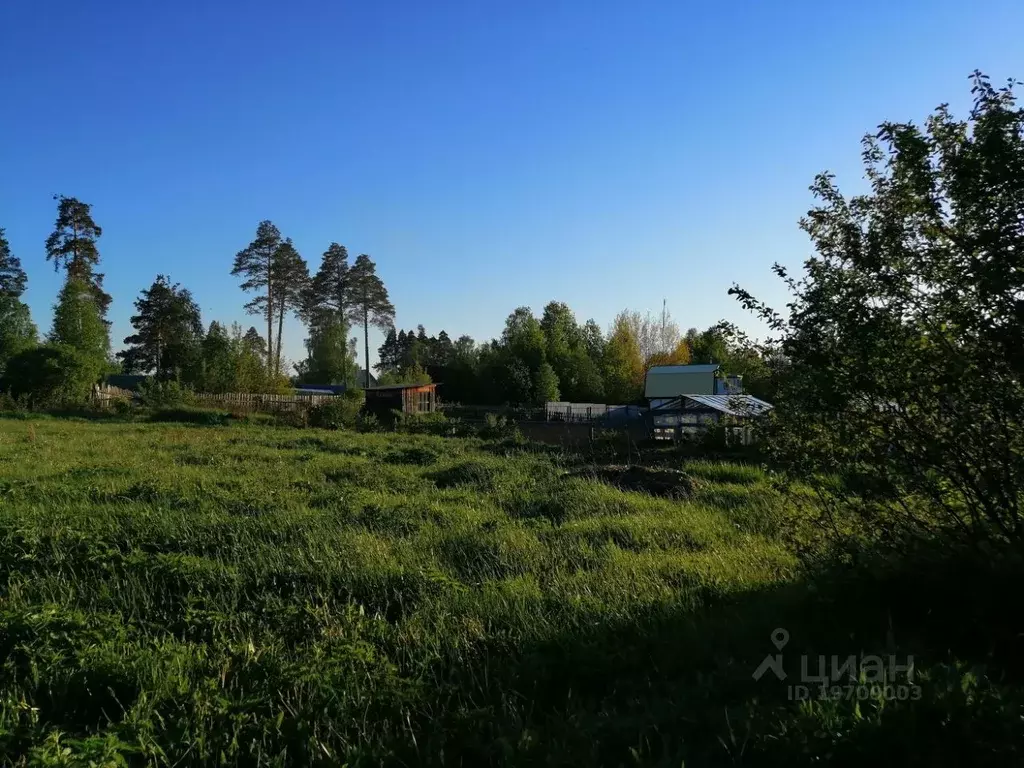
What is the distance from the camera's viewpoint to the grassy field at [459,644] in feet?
8.94

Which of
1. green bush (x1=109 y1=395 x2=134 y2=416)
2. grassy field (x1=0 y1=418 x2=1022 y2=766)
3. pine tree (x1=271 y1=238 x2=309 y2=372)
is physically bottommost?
grassy field (x1=0 y1=418 x2=1022 y2=766)

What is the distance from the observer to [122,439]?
19.9 meters

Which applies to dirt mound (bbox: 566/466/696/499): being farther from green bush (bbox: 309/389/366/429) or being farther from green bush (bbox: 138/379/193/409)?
green bush (bbox: 138/379/193/409)

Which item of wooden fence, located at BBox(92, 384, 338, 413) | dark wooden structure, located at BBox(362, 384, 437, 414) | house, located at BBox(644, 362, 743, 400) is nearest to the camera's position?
wooden fence, located at BBox(92, 384, 338, 413)

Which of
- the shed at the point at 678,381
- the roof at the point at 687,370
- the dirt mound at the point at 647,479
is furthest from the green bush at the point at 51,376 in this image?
the roof at the point at 687,370

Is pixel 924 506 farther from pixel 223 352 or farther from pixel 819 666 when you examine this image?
pixel 223 352

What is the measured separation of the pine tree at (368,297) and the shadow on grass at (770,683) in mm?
59603

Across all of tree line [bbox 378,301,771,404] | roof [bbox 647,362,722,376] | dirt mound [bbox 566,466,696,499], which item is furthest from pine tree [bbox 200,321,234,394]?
dirt mound [bbox 566,466,696,499]

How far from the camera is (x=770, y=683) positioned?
10.4ft

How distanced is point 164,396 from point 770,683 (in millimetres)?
38249

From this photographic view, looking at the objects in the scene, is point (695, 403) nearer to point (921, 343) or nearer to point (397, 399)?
point (397, 399)

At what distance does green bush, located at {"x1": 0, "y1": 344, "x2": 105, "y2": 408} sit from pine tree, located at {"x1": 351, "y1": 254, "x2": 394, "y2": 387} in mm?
27403

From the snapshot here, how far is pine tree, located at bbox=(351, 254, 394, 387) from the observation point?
202 feet

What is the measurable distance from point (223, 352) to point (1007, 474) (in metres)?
49.9
